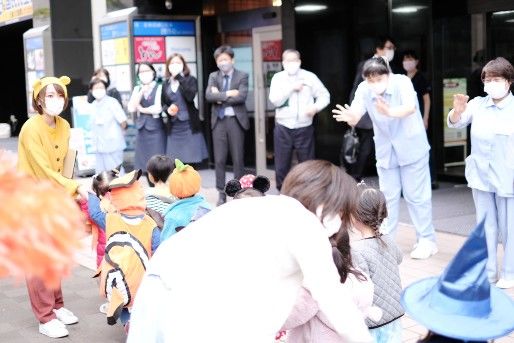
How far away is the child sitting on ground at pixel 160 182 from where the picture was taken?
5496mm

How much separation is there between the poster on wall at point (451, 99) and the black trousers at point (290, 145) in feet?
8.32

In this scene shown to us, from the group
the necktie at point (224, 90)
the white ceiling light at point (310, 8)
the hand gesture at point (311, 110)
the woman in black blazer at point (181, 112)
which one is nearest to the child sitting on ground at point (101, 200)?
the hand gesture at point (311, 110)

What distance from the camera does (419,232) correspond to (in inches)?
276

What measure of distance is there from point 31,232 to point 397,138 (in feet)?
19.1

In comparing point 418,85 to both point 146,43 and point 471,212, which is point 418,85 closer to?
point 471,212

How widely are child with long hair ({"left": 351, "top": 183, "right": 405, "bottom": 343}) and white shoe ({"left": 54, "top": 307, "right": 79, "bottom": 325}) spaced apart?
8.80 feet

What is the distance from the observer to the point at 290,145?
940 centimetres

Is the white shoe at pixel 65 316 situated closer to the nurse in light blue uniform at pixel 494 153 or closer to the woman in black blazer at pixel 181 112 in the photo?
the nurse in light blue uniform at pixel 494 153

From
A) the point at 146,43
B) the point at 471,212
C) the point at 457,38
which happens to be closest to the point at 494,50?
the point at 457,38

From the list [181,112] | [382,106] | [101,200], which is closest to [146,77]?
[181,112]

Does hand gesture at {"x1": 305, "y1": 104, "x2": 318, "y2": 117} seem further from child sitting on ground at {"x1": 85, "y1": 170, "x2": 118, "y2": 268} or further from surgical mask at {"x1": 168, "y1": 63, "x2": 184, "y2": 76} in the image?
child sitting on ground at {"x1": 85, "y1": 170, "x2": 118, "y2": 268}

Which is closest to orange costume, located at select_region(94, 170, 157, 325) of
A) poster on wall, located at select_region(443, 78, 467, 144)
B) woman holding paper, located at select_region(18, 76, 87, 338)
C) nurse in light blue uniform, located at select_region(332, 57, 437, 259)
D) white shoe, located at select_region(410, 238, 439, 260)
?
woman holding paper, located at select_region(18, 76, 87, 338)

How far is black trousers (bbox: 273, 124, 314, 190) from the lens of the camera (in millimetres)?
9281

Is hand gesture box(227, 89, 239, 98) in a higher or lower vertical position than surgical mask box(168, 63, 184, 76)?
lower
